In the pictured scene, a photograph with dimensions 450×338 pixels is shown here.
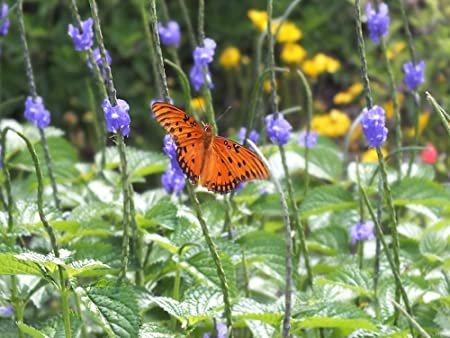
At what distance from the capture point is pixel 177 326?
119 inches

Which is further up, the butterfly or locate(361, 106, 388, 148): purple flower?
locate(361, 106, 388, 148): purple flower

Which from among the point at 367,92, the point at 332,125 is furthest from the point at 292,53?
the point at 367,92

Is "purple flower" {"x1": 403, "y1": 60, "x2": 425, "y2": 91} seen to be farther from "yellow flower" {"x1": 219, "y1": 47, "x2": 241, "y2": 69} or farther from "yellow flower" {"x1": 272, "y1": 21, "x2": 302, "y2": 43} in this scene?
"yellow flower" {"x1": 219, "y1": 47, "x2": 241, "y2": 69}

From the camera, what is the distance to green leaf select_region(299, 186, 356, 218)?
3.15 m

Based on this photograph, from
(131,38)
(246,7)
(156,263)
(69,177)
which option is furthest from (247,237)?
(246,7)

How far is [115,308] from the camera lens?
2340 mm

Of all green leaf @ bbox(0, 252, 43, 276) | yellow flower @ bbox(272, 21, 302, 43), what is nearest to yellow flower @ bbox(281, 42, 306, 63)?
yellow flower @ bbox(272, 21, 302, 43)

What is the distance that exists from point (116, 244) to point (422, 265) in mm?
861

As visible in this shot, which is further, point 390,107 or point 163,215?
point 390,107

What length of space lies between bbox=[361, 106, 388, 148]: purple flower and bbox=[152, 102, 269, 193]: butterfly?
257mm

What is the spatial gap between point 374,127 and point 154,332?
689 millimetres

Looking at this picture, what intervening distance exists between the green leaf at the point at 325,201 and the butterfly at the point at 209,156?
710 mm

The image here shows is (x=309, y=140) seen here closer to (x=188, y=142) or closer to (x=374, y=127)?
(x=374, y=127)

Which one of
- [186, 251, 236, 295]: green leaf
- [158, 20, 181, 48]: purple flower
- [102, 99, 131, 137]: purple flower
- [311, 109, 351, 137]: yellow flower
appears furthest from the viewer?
[311, 109, 351, 137]: yellow flower
